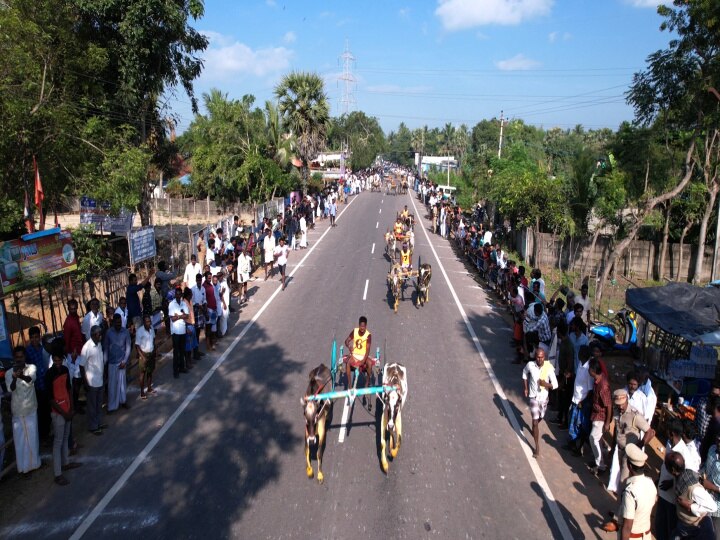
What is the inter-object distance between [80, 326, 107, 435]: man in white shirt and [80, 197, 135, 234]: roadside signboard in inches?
419

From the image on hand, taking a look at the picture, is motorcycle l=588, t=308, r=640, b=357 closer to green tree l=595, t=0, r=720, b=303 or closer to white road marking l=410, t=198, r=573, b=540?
A: white road marking l=410, t=198, r=573, b=540

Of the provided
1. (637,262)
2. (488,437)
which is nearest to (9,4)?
(488,437)

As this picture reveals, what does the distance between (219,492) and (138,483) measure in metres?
1.13

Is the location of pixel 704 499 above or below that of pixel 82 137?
below

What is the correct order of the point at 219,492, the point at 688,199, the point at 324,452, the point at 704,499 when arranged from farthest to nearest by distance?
1. the point at 688,199
2. the point at 324,452
3. the point at 219,492
4. the point at 704,499

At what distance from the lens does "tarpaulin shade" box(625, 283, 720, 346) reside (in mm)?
9852

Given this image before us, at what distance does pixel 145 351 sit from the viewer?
962cm

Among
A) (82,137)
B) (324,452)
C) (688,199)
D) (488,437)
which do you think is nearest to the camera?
(324,452)

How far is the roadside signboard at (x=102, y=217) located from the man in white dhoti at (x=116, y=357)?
10.1 m

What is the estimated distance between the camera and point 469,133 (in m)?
132

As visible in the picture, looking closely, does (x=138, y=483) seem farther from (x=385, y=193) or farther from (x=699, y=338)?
(x=385, y=193)

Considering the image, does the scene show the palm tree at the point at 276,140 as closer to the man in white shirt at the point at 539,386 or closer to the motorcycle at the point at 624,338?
the motorcycle at the point at 624,338

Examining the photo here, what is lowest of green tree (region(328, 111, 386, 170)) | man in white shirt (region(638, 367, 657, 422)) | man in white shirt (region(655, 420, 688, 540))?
man in white shirt (region(655, 420, 688, 540))

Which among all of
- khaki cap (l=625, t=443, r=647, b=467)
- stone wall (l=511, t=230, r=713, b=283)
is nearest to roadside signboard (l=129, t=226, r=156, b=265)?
khaki cap (l=625, t=443, r=647, b=467)
